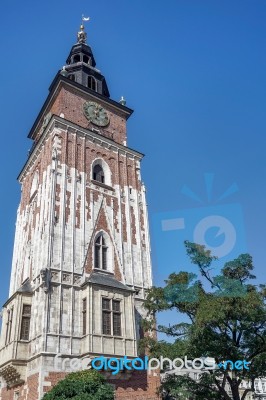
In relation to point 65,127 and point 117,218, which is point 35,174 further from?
point 117,218

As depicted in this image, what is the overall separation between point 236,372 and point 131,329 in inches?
263

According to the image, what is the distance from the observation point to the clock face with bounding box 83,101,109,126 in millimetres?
32391

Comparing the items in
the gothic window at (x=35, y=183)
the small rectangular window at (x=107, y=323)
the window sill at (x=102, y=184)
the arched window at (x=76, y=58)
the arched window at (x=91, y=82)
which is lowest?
the small rectangular window at (x=107, y=323)

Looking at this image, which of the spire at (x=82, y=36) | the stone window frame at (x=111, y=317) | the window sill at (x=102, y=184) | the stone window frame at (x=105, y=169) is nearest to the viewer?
the stone window frame at (x=111, y=317)

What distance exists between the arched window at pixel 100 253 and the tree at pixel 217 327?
612cm

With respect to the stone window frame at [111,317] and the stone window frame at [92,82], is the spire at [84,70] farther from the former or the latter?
the stone window frame at [111,317]

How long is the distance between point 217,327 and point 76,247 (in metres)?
10.8

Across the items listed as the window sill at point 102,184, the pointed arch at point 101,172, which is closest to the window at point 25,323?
the window sill at point 102,184

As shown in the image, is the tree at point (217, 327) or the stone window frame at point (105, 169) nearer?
the tree at point (217, 327)

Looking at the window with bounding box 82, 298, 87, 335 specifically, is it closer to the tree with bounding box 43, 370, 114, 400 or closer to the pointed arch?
the tree with bounding box 43, 370, 114, 400

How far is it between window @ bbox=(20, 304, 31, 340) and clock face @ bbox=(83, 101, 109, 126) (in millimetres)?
16902

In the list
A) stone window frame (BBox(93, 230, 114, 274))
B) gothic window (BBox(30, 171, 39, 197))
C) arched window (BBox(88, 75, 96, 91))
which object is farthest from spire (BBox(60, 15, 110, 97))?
stone window frame (BBox(93, 230, 114, 274))

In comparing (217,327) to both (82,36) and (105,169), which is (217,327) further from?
(82,36)

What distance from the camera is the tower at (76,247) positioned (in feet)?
67.8
